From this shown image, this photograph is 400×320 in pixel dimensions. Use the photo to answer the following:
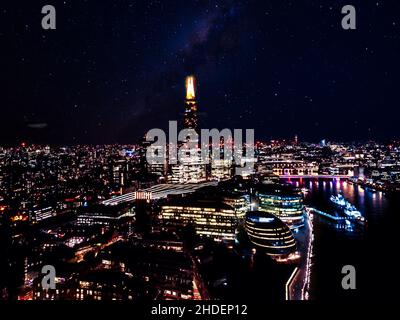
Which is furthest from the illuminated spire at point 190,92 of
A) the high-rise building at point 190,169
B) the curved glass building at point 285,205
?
the curved glass building at point 285,205

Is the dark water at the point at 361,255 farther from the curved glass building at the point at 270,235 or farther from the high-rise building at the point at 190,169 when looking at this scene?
the high-rise building at the point at 190,169

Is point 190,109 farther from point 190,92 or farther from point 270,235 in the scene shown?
point 270,235

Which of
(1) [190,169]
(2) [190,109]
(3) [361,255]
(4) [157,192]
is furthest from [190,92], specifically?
(3) [361,255]

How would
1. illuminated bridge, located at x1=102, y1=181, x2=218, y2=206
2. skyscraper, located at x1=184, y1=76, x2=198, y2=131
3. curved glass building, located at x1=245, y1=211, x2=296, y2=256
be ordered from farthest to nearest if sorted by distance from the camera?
skyscraper, located at x1=184, y1=76, x2=198, y2=131, illuminated bridge, located at x1=102, y1=181, x2=218, y2=206, curved glass building, located at x1=245, y1=211, x2=296, y2=256

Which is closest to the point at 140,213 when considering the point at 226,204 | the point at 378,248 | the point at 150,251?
the point at 226,204

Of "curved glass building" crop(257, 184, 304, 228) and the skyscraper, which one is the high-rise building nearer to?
the skyscraper

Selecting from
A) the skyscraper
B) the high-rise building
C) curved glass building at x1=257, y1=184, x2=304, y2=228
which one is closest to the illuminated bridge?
the high-rise building
